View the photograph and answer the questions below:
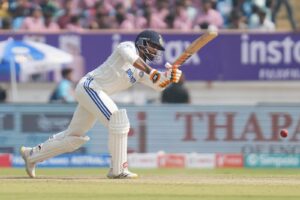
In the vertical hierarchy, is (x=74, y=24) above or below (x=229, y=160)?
above

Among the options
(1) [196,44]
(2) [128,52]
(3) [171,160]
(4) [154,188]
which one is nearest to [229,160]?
(3) [171,160]

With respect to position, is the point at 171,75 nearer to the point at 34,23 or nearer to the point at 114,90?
the point at 114,90

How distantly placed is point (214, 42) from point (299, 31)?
1.59m

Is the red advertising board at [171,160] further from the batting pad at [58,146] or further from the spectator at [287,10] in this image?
the batting pad at [58,146]

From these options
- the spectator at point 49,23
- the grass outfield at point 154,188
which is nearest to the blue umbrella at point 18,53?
the spectator at point 49,23

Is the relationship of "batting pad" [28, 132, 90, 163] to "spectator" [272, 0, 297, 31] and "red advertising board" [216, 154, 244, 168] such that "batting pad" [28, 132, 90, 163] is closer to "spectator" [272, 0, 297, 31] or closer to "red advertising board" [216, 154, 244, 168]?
"red advertising board" [216, 154, 244, 168]

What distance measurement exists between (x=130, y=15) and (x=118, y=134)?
9400 millimetres

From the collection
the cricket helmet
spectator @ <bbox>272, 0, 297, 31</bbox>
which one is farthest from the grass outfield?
spectator @ <bbox>272, 0, 297, 31</bbox>

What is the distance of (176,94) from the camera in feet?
57.0

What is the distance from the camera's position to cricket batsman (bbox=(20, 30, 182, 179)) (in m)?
10.3

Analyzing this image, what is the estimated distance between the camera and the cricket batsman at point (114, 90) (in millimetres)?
10336

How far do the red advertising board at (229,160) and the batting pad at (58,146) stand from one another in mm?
5527

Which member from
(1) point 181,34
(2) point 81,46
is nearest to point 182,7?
(1) point 181,34

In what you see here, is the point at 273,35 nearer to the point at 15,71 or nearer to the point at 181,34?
the point at 181,34
